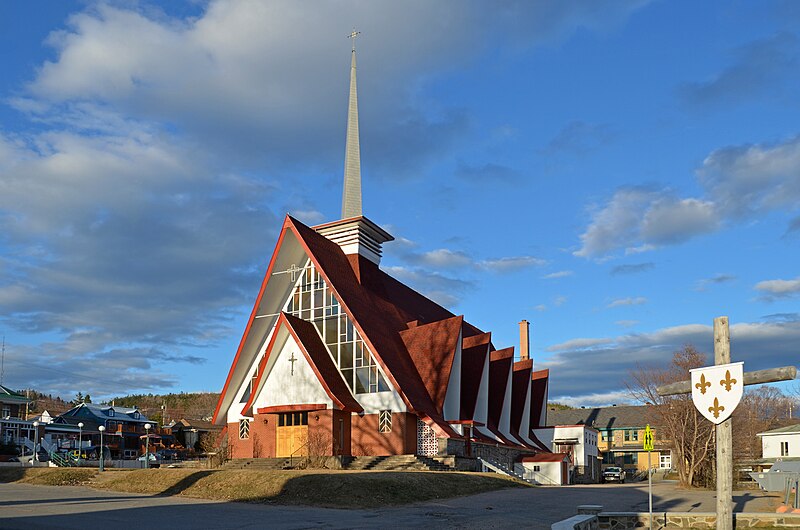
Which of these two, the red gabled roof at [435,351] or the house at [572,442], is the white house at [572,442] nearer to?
the house at [572,442]

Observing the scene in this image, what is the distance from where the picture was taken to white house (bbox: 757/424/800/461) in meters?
45.3

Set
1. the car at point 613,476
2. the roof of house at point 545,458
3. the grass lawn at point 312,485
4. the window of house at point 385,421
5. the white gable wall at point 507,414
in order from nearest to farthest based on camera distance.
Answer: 1. the grass lawn at point 312,485
2. the window of house at point 385,421
3. the roof of house at point 545,458
4. the white gable wall at point 507,414
5. the car at point 613,476

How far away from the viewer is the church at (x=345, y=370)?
3209 centimetres

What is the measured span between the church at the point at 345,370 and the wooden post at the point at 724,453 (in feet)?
61.7

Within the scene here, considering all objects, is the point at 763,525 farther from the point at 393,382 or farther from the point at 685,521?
the point at 393,382

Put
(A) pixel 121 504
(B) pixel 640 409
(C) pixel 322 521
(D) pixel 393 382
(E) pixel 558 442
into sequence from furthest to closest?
(B) pixel 640 409 → (E) pixel 558 442 → (D) pixel 393 382 → (A) pixel 121 504 → (C) pixel 322 521

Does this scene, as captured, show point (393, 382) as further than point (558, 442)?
No

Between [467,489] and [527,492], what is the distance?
240 cm

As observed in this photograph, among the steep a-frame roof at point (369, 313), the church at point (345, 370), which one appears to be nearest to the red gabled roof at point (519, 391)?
the church at point (345, 370)

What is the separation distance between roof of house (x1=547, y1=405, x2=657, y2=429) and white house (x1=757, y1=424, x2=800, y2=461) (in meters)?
23.2

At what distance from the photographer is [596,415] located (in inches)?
3061

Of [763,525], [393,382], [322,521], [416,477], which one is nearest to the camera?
[763,525]

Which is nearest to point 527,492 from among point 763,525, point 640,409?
point 763,525

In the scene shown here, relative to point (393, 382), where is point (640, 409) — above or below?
below
